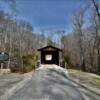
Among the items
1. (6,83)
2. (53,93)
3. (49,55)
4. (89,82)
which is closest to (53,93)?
(53,93)

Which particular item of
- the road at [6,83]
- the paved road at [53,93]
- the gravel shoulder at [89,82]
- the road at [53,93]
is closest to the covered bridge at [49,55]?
the gravel shoulder at [89,82]

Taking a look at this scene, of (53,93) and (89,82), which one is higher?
(89,82)

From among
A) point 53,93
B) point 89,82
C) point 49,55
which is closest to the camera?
point 53,93

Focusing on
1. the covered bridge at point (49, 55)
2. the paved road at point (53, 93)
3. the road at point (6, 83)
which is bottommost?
the paved road at point (53, 93)

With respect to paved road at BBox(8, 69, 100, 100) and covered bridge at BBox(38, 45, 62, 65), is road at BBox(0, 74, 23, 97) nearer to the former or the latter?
paved road at BBox(8, 69, 100, 100)

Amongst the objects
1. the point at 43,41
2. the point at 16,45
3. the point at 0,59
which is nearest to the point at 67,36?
the point at 16,45

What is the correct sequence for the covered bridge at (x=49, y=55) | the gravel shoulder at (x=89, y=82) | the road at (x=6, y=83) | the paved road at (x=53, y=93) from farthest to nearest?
the covered bridge at (x=49, y=55), the gravel shoulder at (x=89, y=82), the road at (x=6, y=83), the paved road at (x=53, y=93)

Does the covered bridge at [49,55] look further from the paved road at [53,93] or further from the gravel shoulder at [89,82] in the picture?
the paved road at [53,93]

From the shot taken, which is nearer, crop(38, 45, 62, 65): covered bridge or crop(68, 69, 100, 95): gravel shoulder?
crop(68, 69, 100, 95): gravel shoulder

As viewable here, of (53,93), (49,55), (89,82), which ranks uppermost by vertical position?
(49,55)

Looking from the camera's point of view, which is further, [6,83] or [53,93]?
[6,83]

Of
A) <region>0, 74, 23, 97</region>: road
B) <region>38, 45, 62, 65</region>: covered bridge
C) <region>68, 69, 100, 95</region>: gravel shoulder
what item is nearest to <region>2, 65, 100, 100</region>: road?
<region>68, 69, 100, 95</region>: gravel shoulder

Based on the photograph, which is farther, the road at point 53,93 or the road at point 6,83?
the road at point 6,83

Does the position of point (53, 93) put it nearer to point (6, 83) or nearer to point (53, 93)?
point (53, 93)
